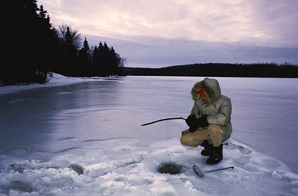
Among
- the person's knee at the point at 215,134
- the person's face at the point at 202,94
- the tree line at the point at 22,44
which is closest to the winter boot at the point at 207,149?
the person's knee at the point at 215,134

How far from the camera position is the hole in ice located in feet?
12.2

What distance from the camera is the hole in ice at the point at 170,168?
3.71 metres

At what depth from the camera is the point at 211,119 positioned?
3740 millimetres

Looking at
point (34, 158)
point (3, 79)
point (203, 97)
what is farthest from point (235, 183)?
point (3, 79)

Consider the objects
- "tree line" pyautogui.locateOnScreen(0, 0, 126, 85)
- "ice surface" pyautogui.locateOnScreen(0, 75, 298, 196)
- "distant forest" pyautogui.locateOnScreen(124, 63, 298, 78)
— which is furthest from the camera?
"distant forest" pyautogui.locateOnScreen(124, 63, 298, 78)

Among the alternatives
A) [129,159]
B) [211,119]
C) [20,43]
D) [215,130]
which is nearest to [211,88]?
[211,119]

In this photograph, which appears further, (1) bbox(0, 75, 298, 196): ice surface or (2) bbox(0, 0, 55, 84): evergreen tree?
(2) bbox(0, 0, 55, 84): evergreen tree

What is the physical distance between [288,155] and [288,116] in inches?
196

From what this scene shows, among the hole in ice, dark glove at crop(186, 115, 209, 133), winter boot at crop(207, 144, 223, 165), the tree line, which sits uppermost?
the tree line

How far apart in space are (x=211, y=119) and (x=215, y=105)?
0.27 metres

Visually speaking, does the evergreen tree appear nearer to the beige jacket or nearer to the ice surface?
the ice surface

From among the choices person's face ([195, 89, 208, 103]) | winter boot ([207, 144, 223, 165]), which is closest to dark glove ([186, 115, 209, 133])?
person's face ([195, 89, 208, 103])

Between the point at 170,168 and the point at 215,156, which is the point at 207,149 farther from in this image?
the point at 170,168

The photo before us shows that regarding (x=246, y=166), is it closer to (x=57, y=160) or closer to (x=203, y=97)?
(x=203, y=97)
